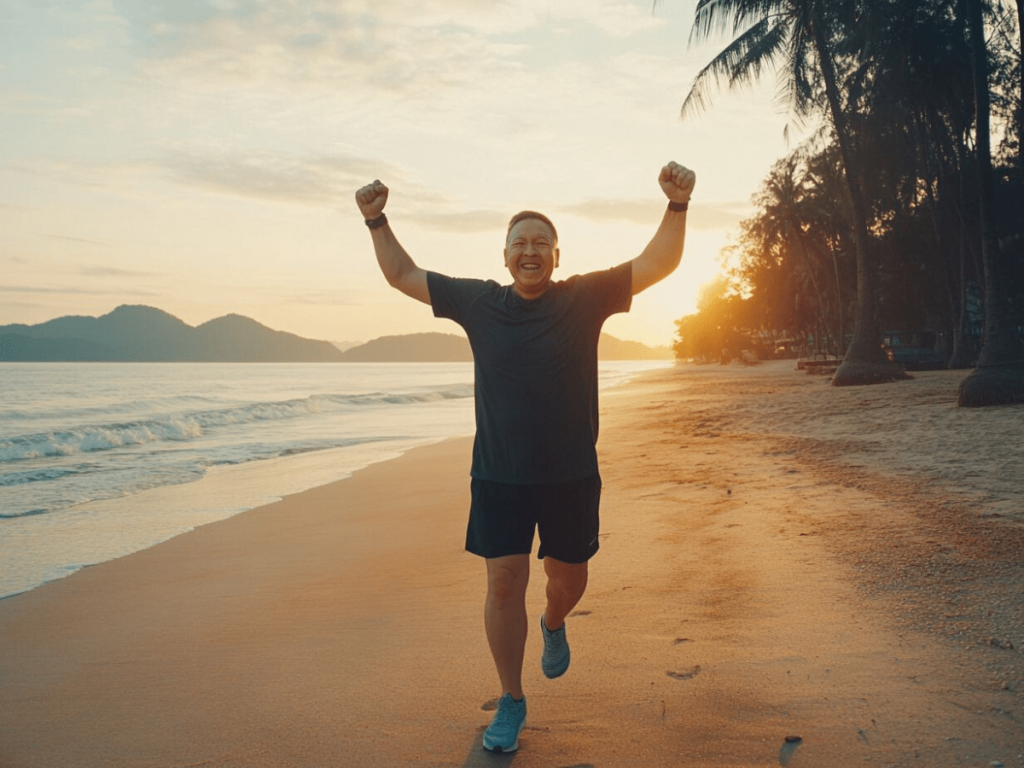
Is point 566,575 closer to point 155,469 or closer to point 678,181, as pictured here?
point 678,181

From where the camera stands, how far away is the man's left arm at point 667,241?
9.64ft

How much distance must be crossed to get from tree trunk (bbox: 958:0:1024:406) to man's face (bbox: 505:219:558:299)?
1158 centimetres

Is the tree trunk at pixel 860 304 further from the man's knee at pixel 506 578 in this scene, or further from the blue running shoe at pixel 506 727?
the blue running shoe at pixel 506 727

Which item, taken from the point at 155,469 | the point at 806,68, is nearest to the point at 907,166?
the point at 806,68

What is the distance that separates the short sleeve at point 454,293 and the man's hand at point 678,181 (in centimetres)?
73

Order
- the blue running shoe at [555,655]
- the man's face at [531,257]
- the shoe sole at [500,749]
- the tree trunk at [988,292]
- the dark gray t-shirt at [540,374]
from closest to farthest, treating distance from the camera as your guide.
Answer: the shoe sole at [500,749] → the dark gray t-shirt at [540,374] → the man's face at [531,257] → the blue running shoe at [555,655] → the tree trunk at [988,292]

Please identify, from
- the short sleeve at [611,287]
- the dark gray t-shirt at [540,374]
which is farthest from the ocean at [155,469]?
the short sleeve at [611,287]

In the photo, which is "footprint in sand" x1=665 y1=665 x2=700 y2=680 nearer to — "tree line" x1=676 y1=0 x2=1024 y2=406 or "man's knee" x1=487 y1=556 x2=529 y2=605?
"man's knee" x1=487 y1=556 x2=529 y2=605

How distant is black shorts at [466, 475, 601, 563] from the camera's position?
280cm

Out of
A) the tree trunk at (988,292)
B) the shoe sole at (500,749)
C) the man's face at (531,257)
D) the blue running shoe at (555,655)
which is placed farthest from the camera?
the tree trunk at (988,292)

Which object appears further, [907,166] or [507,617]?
[907,166]

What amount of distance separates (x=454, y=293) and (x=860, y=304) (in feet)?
63.7

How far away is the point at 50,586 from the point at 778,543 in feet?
15.7

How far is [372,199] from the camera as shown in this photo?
3.14 meters
